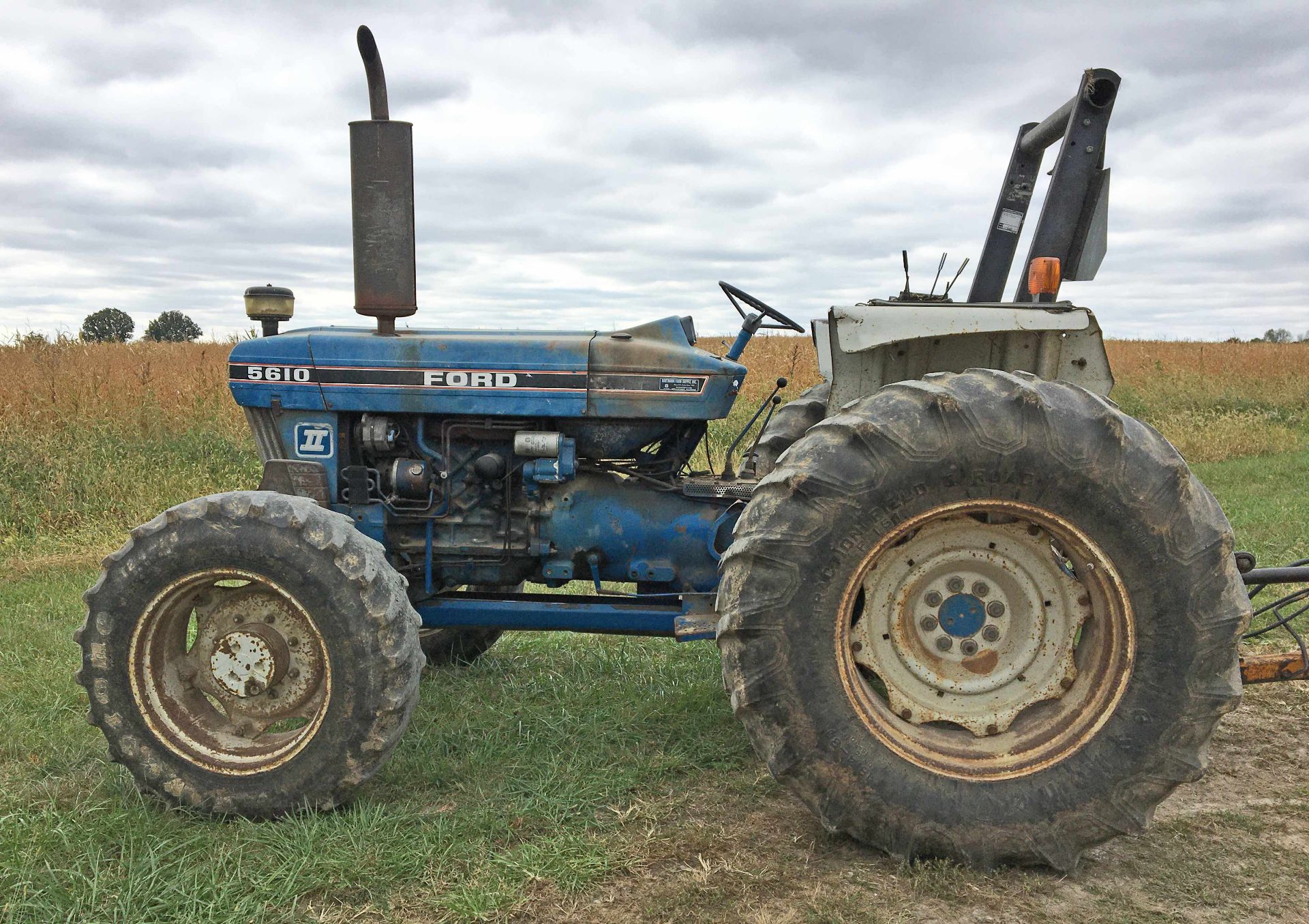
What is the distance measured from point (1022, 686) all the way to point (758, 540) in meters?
0.91

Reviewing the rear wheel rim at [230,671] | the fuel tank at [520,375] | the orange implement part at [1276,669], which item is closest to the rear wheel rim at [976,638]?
the orange implement part at [1276,669]

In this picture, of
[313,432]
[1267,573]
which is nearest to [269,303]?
[313,432]

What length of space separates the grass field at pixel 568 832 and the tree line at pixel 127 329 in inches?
319

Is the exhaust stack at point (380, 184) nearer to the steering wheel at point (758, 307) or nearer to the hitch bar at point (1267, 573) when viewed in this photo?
the steering wheel at point (758, 307)

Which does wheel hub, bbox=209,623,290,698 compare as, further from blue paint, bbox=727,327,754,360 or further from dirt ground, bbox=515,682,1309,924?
blue paint, bbox=727,327,754,360

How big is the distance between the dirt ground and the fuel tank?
1390mm

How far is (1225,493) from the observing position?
8750 mm

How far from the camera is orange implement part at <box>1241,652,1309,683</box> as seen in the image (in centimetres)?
315

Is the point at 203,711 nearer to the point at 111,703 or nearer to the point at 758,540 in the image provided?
the point at 111,703

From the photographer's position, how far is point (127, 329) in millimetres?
14273

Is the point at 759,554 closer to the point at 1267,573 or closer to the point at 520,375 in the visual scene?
the point at 520,375

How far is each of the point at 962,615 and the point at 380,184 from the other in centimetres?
244

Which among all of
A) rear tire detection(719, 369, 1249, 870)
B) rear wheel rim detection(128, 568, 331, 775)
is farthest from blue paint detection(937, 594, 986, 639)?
rear wheel rim detection(128, 568, 331, 775)

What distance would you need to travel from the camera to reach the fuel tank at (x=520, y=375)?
3590 mm
